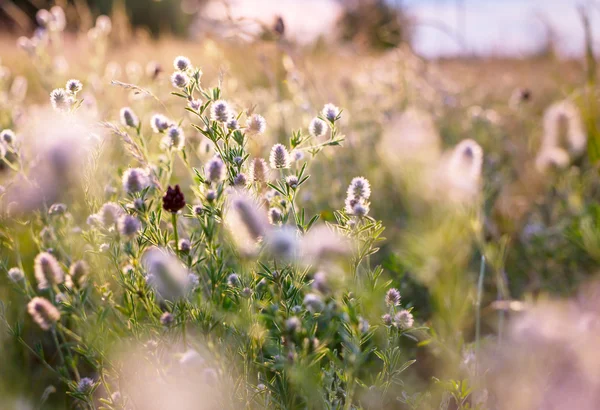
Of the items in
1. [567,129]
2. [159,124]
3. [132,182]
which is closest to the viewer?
[132,182]

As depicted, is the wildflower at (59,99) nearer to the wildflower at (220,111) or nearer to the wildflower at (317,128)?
the wildflower at (220,111)

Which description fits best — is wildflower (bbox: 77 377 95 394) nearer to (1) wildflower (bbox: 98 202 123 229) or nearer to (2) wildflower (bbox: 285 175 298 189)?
(1) wildflower (bbox: 98 202 123 229)

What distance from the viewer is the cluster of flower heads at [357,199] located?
1029 millimetres

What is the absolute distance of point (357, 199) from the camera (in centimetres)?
108

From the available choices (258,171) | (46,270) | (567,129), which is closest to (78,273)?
(46,270)

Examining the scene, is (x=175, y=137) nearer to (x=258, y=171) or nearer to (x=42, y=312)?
(x=258, y=171)

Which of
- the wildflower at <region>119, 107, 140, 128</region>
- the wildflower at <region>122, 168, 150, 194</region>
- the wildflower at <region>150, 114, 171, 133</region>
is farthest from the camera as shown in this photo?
the wildflower at <region>119, 107, 140, 128</region>

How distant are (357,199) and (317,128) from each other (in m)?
0.21

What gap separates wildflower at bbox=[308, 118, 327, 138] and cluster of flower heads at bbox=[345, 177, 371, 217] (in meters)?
0.15

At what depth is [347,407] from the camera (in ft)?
3.07

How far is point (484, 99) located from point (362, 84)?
997 mm

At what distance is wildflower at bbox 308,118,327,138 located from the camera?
1.17m

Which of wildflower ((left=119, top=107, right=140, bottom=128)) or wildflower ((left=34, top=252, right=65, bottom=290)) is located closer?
wildflower ((left=34, top=252, right=65, bottom=290))

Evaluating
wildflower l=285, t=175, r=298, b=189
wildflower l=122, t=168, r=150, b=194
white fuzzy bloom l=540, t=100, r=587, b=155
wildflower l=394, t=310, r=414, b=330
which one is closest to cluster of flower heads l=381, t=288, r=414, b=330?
wildflower l=394, t=310, r=414, b=330
